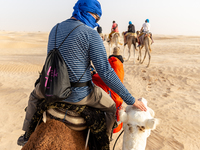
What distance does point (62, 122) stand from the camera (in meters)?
1.62

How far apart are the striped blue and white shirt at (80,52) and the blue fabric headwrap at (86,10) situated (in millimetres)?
90

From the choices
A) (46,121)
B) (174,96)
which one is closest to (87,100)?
(46,121)

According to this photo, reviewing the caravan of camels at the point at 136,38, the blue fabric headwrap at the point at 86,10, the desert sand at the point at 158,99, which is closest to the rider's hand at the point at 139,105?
the blue fabric headwrap at the point at 86,10

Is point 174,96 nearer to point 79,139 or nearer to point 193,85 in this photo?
point 193,85

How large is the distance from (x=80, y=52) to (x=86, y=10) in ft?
1.40

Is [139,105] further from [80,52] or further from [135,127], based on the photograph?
[80,52]

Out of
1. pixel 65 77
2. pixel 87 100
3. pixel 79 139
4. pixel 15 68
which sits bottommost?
pixel 15 68

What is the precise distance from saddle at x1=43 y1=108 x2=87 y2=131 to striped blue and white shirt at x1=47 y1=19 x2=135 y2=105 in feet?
0.40

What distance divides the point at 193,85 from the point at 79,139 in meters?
7.61

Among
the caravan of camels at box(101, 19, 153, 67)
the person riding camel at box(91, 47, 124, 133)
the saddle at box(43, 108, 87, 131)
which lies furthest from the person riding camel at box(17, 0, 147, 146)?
the caravan of camels at box(101, 19, 153, 67)

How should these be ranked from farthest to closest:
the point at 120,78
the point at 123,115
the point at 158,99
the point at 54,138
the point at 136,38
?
the point at 136,38 < the point at 158,99 < the point at 120,78 < the point at 123,115 < the point at 54,138

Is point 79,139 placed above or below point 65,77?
below

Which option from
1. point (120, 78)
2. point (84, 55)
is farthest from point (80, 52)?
point (120, 78)

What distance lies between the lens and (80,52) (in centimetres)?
158
